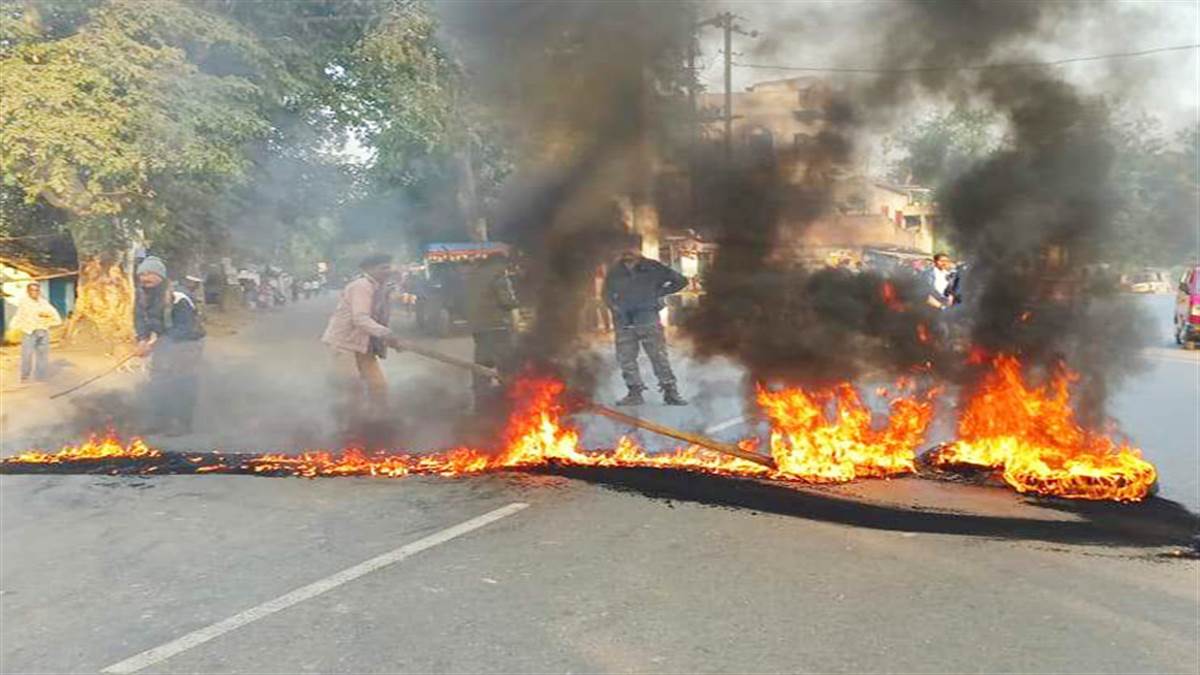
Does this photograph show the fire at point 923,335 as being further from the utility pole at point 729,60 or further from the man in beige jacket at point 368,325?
the man in beige jacket at point 368,325

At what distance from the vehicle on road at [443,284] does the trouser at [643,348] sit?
121cm

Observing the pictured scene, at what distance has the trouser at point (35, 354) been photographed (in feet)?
39.0

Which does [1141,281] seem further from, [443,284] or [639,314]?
[443,284]

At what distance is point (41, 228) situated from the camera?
52.2 feet

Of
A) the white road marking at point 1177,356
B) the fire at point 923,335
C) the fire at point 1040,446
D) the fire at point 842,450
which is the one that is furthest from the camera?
the white road marking at point 1177,356

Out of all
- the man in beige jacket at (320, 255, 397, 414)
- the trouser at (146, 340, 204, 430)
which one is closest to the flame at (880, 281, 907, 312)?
the man in beige jacket at (320, 255, 397, 414)

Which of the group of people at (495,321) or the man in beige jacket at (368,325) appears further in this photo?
the man in beige jacket at (368,325)

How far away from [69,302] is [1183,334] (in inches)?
852

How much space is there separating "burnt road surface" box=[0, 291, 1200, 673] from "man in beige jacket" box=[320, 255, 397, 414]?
5.31ft

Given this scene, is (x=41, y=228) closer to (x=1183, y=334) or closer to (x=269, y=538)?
(x=269, y=538)

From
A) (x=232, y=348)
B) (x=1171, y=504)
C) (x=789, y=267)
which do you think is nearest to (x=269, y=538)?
(x=789, y=267)

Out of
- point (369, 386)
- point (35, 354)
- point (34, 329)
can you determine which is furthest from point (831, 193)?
point (35, 354)

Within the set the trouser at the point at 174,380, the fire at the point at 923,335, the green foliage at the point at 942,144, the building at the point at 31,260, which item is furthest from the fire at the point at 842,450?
the building at the point at 31,260

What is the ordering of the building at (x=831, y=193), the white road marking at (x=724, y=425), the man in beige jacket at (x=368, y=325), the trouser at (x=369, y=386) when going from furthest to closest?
1. the trouser at (x=369, y=386)
2. the man in beige jacket at (x=368, y=325)
3. the white road marking at (x=724, y=425)
4. the building at (x=831, y=193)
